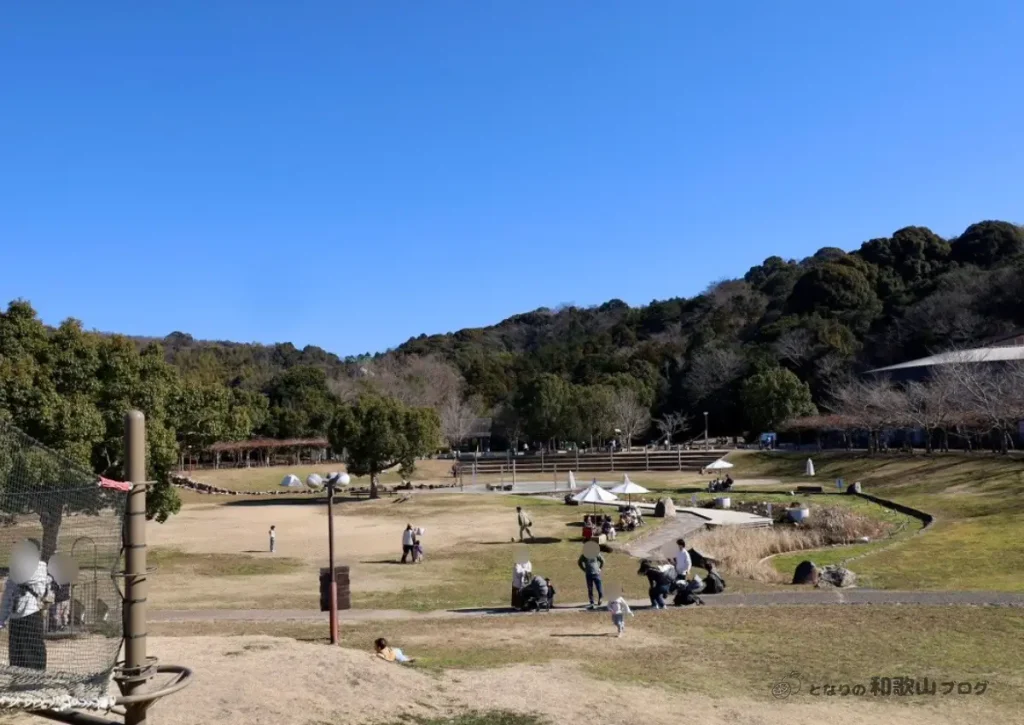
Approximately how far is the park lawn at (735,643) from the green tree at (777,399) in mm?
56808

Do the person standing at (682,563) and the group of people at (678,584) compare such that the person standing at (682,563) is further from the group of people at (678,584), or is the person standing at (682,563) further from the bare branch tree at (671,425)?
the bare branch tree at (671,425)

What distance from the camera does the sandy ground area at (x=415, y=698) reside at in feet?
30.4

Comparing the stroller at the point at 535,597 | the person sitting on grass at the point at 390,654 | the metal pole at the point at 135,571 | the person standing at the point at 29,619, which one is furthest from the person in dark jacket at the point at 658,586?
the person standing at the point at 29,619

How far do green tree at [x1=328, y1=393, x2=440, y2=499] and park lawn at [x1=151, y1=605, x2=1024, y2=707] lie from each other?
1277 inches

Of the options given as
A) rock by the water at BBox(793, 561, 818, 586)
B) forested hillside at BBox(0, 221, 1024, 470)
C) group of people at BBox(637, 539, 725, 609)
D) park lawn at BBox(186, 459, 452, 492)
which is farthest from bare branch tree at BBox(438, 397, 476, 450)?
group of people at BBox(637, 539, 725, 609)

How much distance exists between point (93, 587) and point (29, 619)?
0.78 m

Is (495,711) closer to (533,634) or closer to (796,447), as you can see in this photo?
(533,634)

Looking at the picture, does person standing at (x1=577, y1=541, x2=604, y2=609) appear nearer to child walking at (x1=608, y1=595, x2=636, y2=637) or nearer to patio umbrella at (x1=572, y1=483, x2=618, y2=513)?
child walking at (x1=608, y1=595, x2=636, y2=637)

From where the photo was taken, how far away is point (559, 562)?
2545cm

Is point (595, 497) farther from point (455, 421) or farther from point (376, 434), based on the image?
point (455, 421)

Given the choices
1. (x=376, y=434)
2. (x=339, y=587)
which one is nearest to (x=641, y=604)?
(x=339, y=587)

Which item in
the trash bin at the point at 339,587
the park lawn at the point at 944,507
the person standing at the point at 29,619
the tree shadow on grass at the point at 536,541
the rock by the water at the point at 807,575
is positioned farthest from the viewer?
the tree shadow on grass at the point at 536,541

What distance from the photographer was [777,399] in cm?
7212

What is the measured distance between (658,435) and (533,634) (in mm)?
74793
